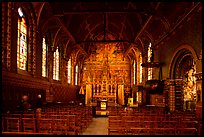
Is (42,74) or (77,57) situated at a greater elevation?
(77,57)

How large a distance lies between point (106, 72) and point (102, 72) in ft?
2.26

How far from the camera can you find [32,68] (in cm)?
1803

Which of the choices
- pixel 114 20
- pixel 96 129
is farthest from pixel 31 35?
pixel 114 20

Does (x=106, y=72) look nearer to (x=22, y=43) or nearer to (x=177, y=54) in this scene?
(x=177, y=54)

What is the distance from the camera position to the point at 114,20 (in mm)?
29391

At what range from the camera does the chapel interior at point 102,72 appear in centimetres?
991

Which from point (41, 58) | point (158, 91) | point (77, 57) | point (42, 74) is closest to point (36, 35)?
point (41, 58)

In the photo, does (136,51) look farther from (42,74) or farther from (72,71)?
(42,74)

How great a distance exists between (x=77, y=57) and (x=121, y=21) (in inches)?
391

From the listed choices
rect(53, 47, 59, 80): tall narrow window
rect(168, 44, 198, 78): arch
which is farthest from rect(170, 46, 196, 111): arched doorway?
rect(53, 47, 59, 80): tall narrow window

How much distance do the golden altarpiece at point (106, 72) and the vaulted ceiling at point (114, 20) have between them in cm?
194

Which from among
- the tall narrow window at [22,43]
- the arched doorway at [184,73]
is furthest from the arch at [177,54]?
the tall narrow window at [22,43]

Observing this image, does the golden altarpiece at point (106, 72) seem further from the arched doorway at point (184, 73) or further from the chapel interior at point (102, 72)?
the arched doorway at point (184, 73)

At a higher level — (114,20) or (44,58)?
(114,20)
